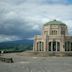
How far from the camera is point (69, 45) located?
321 feet

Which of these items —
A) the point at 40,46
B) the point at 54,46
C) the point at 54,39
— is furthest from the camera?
the point at 40,46

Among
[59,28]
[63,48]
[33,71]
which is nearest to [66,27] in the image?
[59,28]

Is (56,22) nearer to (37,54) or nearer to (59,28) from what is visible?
(59,28)

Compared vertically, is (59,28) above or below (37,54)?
above

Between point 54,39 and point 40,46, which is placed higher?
point 54,39

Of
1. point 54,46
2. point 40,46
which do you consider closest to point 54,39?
point 54,46

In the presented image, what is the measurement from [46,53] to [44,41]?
11.9 meters

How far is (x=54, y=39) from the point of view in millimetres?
96938

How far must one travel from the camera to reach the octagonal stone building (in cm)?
9612

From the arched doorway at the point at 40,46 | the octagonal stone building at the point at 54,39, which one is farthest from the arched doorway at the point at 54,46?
the arched doorway at the point at 40,46

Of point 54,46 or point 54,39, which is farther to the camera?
point 54,46

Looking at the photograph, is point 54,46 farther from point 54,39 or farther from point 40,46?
point 40,46

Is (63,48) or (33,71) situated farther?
(63,48)

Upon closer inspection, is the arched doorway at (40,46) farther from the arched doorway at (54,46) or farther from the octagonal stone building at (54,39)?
the arched doorway at (54,46)
